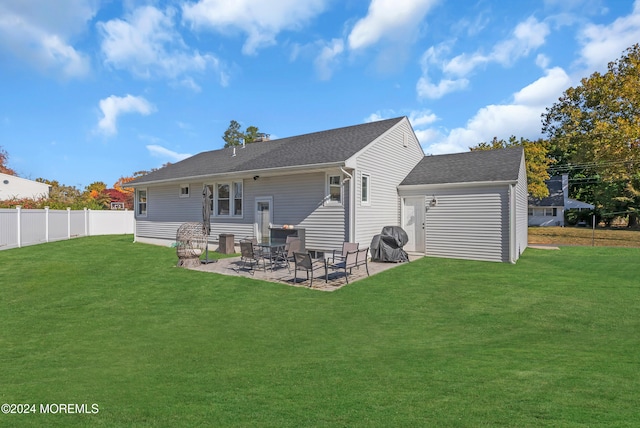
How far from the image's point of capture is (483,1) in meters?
13.4

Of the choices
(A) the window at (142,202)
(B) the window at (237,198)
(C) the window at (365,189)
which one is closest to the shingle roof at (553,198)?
(C) the window at (365,189)

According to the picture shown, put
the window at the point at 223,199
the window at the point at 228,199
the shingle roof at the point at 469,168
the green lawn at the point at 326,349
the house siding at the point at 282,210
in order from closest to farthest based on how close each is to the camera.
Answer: the green lawn at the point at 326,349
the house siding at the point at 282,210
the shingle roof at the point at 469,168
the window at the point at 228,199
the window at the point at 223,199

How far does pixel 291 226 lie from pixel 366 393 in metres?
10.8

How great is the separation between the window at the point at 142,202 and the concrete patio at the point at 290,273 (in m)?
11.8

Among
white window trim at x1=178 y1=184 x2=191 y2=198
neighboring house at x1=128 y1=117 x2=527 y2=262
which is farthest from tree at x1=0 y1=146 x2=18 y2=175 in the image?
white window trim at x1=178 y1=184 x2=191 y2=198

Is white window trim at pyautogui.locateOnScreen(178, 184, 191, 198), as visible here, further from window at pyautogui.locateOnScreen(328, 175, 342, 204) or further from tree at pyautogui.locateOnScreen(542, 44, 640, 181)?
tree at pyautogui.locateOnScreen(542, 44, 640, 181)

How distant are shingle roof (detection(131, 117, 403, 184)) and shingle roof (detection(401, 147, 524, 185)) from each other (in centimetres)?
288

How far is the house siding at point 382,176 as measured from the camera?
13055mm

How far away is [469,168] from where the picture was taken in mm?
15117

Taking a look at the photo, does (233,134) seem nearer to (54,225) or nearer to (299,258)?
(54,225)

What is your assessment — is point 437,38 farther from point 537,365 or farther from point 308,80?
point 537,365

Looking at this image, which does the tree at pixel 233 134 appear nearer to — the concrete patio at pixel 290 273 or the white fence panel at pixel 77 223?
the white fence panel at pixel 77 223

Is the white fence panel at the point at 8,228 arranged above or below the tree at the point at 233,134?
below

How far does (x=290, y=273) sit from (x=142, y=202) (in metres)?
15.7
